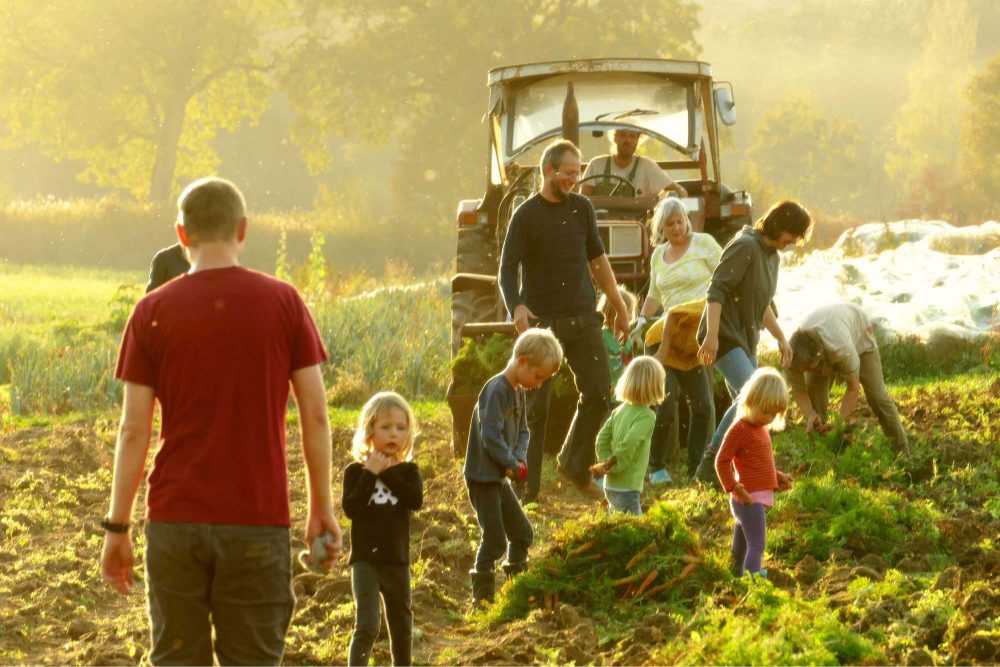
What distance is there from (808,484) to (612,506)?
1247mm

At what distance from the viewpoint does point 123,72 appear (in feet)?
154

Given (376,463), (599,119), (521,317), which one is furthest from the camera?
(599,119)

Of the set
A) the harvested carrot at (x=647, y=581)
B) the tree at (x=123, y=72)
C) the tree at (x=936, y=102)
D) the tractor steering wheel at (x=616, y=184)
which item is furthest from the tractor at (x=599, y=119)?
the tree at (x=936, y=102)

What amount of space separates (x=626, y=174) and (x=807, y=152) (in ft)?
193

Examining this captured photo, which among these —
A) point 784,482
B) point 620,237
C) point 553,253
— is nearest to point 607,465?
point 784,482

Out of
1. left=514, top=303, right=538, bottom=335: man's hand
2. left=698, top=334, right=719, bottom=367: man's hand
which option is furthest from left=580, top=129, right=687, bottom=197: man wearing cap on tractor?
left=514, top=303, right=538, bottom=335: man's hand

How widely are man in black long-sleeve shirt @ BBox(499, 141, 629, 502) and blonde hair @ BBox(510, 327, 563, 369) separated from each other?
1452 millimetres

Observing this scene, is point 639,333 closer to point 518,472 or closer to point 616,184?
point 616,184

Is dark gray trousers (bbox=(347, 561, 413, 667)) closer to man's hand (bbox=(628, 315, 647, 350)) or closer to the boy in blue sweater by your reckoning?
the boy in blue sweater

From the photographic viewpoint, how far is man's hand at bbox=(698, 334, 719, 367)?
26.9 ft

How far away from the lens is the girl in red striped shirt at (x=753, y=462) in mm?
6516

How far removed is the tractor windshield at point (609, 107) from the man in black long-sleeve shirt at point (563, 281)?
3.93 metres

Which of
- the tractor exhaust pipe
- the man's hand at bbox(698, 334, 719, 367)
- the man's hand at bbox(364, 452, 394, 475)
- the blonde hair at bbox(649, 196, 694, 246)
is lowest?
the man's hand at bbox(364, 452, 394, 475)

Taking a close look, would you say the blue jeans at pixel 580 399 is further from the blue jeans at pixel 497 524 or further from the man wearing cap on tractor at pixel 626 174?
the man wearing cap on tractor at pixel 626 174
